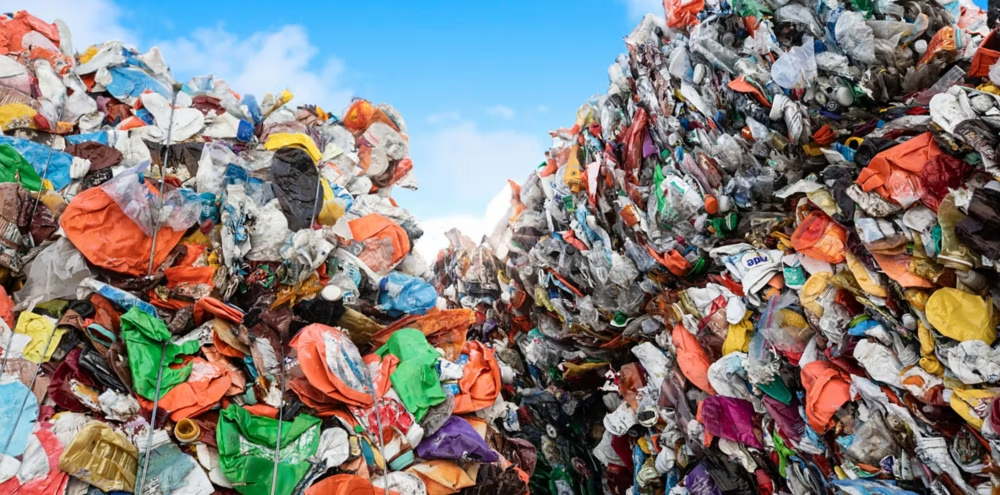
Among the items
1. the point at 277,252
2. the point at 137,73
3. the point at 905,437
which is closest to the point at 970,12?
the point at 905,437

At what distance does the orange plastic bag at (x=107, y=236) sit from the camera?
3.19 metres

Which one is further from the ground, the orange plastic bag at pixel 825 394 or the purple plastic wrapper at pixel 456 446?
the purple plastic wrapper at pixel 456 446

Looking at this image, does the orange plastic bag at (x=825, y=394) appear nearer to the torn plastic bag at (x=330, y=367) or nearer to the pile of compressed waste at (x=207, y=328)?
the pile of compressed waste at (x=207, y=328)

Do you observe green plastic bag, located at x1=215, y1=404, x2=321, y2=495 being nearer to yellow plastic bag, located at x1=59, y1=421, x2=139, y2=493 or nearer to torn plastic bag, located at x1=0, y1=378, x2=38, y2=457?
yellow plastic bag, located at x1=59, y1=421, x2=139, y2=493

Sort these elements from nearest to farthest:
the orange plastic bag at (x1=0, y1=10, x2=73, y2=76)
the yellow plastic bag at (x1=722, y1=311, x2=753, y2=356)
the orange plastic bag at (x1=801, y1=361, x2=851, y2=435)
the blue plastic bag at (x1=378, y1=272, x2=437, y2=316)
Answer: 1. the orange plastic bag at (x1=801, y1=361, x2=851, y2=435)
2. the yellow plastic bag at (x1=722, y1=311, x2=753, y2=356)
3. the blue plastic bag at (x1=378, y1=272, x2=437, y2=316)
4. the orange plastic bag at (x1=0, y1=10, x2=73, y2=76)

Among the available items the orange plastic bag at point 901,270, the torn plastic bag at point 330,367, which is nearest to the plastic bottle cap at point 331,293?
the torn plastic bag at point 330,367

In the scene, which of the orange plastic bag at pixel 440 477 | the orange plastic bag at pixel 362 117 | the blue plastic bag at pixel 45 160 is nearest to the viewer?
the orange plastic bag at pixel 440 477

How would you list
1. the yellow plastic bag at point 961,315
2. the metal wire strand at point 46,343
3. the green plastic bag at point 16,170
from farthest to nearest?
the green plastic bag at point 16,170 < the metal wire strand at point 46,343 < the yellow plastic bag at point 961,315

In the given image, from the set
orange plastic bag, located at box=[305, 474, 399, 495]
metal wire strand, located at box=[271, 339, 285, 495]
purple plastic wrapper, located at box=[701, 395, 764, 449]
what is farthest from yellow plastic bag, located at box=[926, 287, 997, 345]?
metal wire strand, located at box=[271, 339, 285, 495]

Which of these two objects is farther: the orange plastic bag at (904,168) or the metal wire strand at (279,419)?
the metal wire strand at (279,419)

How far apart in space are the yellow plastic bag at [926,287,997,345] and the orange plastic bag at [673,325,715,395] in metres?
1.14

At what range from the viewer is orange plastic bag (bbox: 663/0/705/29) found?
3.84m

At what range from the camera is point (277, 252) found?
3.51 metres

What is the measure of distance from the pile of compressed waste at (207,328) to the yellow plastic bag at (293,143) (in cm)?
2
